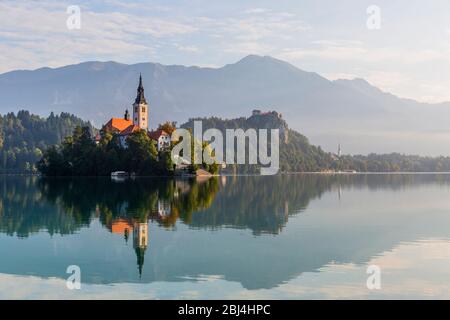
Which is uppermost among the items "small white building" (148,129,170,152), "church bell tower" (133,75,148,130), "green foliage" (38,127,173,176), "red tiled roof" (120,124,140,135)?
"church bell tower" (133,75,148,130)

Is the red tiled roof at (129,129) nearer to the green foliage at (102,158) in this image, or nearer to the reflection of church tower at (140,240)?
the green foliage at (102,158)

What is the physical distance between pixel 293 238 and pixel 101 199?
96.1ft

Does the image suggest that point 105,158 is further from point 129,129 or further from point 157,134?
point 129,129

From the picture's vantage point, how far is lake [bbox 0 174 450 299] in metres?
19.2

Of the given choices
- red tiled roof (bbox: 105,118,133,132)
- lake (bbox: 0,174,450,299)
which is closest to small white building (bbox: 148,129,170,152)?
red tiled roof (bbox: 105,118,133,132)

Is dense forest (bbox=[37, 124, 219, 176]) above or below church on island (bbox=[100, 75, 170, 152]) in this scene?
below

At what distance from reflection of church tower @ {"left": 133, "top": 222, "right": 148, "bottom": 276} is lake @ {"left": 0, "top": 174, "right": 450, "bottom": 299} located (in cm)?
5

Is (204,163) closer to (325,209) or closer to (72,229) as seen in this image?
(325,209)

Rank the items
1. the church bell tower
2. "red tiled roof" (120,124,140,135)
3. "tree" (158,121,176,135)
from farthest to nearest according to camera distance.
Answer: the church bell tower, "red tiled roof" (120,124,140,135), "tree" (158,121,176,135)

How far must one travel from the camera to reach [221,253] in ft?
84.0

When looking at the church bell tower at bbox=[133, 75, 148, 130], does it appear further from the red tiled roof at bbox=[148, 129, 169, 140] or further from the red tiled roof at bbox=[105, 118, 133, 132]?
the red tiled roof at bbox=[148, 129, 169, 140]

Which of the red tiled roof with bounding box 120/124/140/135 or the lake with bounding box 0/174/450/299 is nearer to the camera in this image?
the lake with bounding box 0/174/450/299

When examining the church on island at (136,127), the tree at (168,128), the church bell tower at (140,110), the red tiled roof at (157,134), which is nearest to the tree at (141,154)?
the church on island at (136,127)

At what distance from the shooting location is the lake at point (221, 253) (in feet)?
63.0
